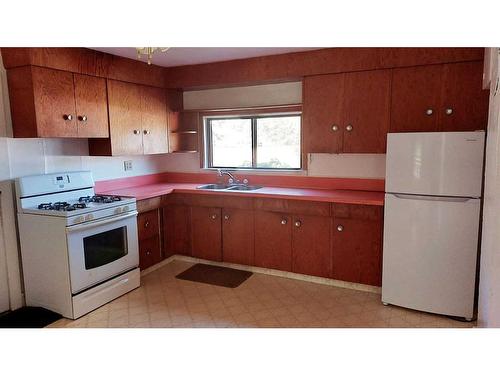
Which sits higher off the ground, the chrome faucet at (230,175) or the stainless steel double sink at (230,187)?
the chrome faucet at (230,175)

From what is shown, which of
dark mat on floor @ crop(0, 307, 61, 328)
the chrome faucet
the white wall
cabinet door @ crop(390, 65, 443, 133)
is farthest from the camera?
the chrome faucet

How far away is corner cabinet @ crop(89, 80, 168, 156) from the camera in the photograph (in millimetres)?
3268

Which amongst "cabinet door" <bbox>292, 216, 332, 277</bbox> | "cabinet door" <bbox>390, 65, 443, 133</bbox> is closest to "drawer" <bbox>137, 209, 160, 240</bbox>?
"cabinet door" <bbox>292, 216, 332, 277</bbox>

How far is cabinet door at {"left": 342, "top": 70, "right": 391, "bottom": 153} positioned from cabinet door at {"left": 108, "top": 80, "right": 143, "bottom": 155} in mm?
2052

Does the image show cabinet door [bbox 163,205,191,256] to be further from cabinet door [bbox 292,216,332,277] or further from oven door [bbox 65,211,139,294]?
cabinet door [bbox 292,216,332,277]

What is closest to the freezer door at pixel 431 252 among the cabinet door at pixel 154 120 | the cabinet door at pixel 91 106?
the cabinet door at pixel 154 120

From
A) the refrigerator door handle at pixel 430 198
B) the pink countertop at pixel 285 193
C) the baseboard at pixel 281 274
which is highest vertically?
the refrigerator door handle at pixel 430 198

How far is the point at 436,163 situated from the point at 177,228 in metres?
2.60

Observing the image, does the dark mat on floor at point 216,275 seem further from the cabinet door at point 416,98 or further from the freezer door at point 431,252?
the cabinet door at point 416,98

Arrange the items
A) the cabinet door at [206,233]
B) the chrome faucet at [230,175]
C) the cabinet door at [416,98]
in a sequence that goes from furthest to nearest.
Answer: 1. the chrome faucet at [230,175]
2. the cabinet door at [206,233]
3. the cabinet door at [416,98]

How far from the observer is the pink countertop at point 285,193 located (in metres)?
2.94

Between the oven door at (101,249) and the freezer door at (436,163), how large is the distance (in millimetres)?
2232

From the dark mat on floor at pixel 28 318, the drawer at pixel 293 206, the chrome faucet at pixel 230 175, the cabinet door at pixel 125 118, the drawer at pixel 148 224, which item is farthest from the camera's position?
the chrome faucet at pixel 230 175
